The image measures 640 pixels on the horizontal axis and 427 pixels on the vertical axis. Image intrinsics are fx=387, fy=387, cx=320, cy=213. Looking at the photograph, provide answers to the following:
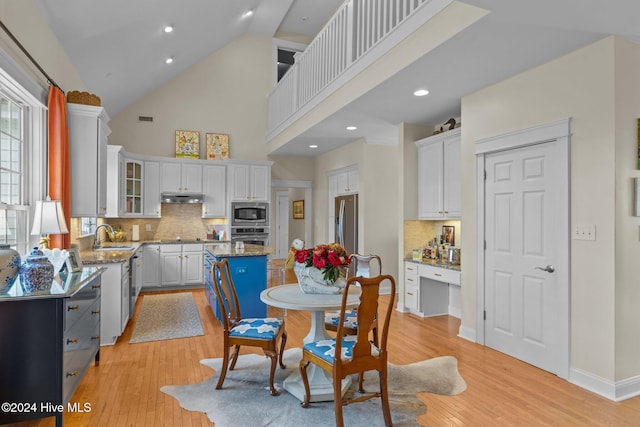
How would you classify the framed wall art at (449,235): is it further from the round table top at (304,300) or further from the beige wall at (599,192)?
the round table top at (304,300)

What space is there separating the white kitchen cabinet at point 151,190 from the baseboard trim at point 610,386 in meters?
6.73

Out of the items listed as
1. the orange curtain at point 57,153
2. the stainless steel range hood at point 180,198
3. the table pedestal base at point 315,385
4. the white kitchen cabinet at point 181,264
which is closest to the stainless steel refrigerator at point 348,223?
the white kitchen cabinet at point 181,264

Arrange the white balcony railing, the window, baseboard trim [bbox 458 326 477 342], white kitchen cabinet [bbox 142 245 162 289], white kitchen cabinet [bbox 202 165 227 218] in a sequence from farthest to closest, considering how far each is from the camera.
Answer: white kitchen cabinet [bbox 202 165 227 218] → white kitchen cabinet [bbox 142 245 162 289] → baseboard trim [bbox 458 326 477 342] → the white balcony railing → the window

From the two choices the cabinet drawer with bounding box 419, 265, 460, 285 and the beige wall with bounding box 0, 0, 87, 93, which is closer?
the beige wall with bounding box 0, 0, 87, 93

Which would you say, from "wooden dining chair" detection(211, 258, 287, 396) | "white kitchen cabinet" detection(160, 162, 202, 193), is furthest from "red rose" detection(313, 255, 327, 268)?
"white kitchen cabinet" detection(160, 162, 202, 193)

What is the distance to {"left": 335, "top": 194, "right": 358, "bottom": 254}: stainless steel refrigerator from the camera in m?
6.78

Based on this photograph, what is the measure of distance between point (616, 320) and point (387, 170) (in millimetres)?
4206

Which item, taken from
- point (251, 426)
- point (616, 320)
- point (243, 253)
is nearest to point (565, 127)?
point (616, 320)

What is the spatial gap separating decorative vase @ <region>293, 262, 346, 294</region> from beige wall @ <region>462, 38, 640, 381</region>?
76.8 inches

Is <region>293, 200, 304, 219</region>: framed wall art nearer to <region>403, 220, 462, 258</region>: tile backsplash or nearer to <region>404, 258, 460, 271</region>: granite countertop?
<region>403, 220, 462, 258</region>: tile backsplash

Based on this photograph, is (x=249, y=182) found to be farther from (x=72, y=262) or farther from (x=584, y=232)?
(x=584, y=232)

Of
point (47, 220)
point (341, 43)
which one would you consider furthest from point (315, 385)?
point (341, 43)

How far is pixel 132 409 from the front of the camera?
264 cm

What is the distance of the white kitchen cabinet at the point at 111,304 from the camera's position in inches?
155
